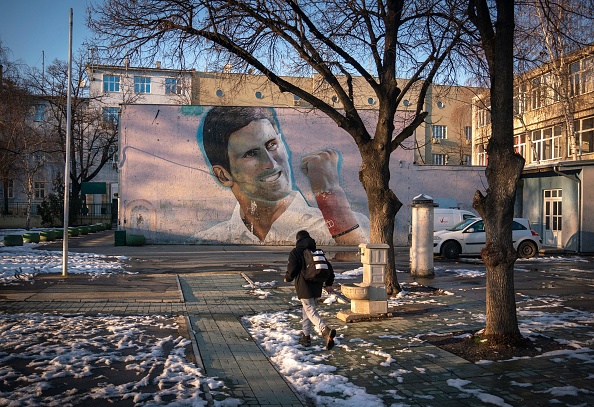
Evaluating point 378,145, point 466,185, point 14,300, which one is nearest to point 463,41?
point 378,145

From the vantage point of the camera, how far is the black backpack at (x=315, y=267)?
7.74m

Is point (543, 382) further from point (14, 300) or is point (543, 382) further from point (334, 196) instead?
point (334, 196)

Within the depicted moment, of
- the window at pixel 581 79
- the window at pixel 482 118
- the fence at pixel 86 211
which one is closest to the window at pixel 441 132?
the window at pixel 482 118

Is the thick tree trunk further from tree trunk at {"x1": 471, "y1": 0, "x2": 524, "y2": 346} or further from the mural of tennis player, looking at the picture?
the mural of tennis player

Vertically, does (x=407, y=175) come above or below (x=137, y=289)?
above

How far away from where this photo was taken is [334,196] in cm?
3078

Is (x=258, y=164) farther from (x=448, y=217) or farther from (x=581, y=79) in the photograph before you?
(x=581, y=79)

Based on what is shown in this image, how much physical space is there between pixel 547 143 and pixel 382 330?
33.8m

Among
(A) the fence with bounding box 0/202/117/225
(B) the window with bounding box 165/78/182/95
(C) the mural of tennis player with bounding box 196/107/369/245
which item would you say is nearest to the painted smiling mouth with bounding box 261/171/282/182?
(C) the mural of tennis player with bounding box 196/107/369/245

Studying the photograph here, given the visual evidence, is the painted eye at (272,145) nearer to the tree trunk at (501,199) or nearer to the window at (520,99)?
the window at (520,99)

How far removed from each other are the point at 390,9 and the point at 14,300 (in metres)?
10.1

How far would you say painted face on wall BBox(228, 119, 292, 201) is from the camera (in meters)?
30.0

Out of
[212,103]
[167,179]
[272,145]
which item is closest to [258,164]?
[272,145]

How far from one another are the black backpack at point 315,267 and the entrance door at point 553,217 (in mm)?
22343
